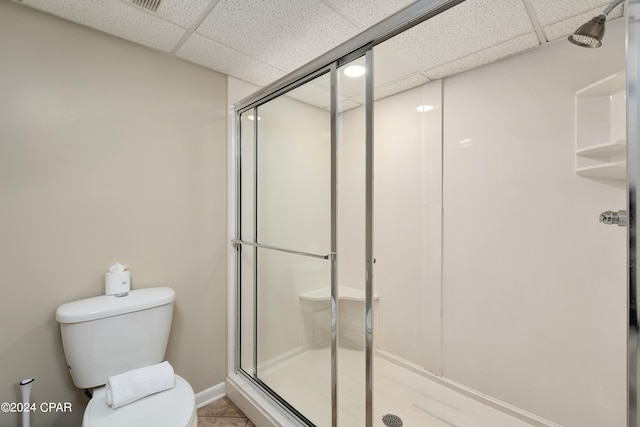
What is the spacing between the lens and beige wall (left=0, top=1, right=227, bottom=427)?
129 cm

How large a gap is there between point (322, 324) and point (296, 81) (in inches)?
48.8

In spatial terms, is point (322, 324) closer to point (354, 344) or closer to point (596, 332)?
point (354, 344)

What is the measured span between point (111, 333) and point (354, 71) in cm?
161

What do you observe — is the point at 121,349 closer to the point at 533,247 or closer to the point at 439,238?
the point at 439,238

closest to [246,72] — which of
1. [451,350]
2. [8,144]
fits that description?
[8,144]

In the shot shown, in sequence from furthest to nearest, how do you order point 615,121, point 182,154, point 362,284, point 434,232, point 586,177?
point 434,232, point 182,154, point 586,177, point 615,121, point 362,284

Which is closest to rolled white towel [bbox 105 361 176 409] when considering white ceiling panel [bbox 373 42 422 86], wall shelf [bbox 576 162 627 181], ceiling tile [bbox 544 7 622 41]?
white ceiling panel [bbox 373 42 422 86]

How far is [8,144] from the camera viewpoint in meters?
1.26

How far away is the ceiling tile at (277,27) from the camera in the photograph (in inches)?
50.6

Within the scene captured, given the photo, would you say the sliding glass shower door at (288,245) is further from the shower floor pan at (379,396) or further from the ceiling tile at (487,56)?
the ceiling tile at (487,56)

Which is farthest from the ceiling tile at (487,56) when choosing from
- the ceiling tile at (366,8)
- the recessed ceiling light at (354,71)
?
the recessed ceiling light at (354,71)

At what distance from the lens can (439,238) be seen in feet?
6.79

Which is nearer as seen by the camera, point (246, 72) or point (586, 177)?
point (586, 177)

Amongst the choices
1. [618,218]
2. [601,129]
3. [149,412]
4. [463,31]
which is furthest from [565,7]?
[149,412]
